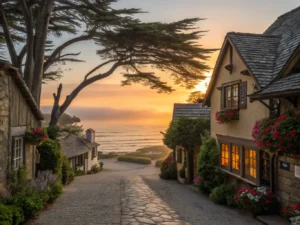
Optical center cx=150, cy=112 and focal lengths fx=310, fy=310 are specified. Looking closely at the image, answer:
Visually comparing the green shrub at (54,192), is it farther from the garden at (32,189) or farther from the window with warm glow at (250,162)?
the window with warm glow at (250,162)

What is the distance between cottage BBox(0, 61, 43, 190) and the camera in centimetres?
976

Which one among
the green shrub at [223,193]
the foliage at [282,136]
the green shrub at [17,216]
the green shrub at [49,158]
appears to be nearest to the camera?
the green shrub at [17,216]

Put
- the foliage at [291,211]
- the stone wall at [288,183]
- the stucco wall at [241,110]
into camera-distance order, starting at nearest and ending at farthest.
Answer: the foliage at [291,211] < the stone wall at [288,183] < the stucco wall at [241,110]

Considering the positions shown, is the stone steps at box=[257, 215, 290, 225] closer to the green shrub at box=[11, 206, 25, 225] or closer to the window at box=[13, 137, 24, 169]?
the green shrub at box=[11, 206, 25, 225]

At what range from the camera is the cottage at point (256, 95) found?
398 inches

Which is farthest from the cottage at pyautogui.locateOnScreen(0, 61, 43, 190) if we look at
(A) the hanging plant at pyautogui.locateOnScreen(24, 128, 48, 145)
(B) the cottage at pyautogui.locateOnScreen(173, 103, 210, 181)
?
(B) the cottage at pyautogui.locateOnScreen(173, 103, 210, 181)

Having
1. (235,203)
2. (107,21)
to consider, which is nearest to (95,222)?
(235,203)

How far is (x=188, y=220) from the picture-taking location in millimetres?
9750

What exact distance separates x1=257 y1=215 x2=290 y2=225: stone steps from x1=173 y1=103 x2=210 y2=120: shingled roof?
13476 millimetres

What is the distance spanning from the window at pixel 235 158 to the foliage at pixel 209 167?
108 cm

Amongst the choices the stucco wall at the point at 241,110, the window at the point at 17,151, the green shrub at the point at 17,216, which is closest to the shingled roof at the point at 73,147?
the stucco wall at the point at 241,110

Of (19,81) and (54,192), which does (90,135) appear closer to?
(54,192)

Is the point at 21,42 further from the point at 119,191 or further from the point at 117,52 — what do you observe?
the point at 119,191

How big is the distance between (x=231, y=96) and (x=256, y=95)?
3480mm
